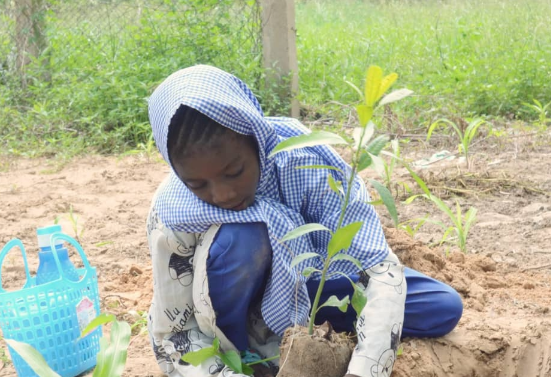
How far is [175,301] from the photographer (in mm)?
2004

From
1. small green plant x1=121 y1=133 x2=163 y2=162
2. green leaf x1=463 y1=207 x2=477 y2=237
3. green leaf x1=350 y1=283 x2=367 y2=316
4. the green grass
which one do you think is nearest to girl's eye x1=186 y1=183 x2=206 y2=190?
green leaf x1=350 y1=283 x2=367 y2=316

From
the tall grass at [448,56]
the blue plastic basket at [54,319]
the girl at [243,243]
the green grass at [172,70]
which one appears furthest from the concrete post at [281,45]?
the blue plastic basket at [54,319]

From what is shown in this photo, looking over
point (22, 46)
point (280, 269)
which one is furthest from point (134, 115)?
point (280, 269)

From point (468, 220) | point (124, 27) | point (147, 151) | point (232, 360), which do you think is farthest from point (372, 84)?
point (124, 27)

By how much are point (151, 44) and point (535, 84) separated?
303cm

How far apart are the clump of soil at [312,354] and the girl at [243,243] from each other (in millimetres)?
50

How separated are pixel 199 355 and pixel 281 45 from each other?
12.6 feet

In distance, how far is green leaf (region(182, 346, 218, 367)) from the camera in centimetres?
190

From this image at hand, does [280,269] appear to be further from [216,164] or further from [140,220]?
[140,220]

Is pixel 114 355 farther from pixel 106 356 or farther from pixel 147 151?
pixel 147 151

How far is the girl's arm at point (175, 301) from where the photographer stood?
1.98 m

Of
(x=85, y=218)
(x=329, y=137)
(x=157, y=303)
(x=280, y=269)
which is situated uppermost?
(x=329, y=137)

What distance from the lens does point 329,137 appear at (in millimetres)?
1435

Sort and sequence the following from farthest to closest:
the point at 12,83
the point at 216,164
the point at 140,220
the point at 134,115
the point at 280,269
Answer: the point at 12,83 < the point at 134,115 < the point at 140,220 < the point at 280,269 < the point at 216,164
